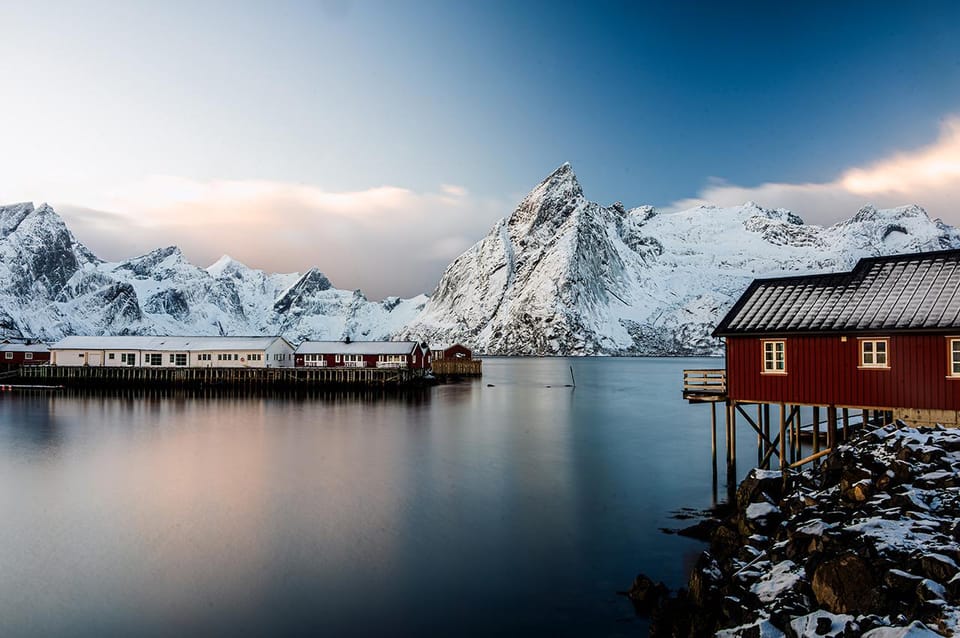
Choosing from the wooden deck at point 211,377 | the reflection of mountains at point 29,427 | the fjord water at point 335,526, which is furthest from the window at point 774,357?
the wooden deck at point 211,377

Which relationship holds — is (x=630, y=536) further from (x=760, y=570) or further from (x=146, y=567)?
(x=146, y=567)

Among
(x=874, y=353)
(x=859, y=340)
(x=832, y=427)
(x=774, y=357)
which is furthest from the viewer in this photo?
(x=774, y=357)

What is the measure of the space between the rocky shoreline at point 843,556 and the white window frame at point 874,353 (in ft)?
8.87

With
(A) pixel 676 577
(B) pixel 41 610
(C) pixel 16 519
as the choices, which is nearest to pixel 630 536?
(A) pixel 676 577

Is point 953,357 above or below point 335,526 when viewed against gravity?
above

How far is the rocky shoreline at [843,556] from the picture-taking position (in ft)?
35.1

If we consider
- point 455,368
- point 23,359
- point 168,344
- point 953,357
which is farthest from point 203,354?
point 953,357

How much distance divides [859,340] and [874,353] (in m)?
0.60

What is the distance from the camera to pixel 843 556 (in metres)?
11.8

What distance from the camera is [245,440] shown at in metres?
41.5

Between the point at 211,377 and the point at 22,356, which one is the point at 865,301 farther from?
the point at 22,356

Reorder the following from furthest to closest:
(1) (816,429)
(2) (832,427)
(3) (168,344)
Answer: (3) (168,344) < (1) (816,429) < (2) (832,427)

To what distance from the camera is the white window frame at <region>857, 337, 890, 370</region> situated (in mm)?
20094

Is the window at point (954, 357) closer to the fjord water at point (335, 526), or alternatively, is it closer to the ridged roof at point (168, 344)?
the fjord water at point (335, 526)
